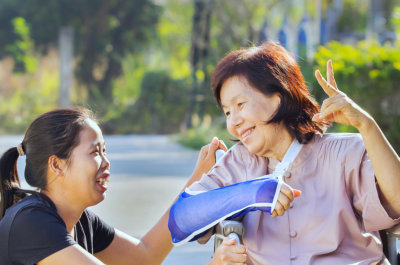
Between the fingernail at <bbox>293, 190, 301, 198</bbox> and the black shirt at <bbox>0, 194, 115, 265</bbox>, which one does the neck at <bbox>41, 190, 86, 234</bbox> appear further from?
the fingernail at <bbox>293, 190, 301, 198</bbox>

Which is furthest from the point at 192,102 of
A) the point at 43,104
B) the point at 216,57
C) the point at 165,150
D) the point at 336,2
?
the point at 43,104

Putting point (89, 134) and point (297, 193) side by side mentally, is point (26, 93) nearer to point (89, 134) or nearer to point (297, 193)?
point (89, 134)

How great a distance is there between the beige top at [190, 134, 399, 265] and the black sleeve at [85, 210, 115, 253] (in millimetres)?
825

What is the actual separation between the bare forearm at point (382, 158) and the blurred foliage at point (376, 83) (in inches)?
308

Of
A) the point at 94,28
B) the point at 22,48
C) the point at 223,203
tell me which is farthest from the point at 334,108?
the point at 22,48

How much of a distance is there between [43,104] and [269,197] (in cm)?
3435

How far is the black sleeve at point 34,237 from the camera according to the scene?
110 inches

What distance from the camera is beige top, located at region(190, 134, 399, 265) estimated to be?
8.82 ft

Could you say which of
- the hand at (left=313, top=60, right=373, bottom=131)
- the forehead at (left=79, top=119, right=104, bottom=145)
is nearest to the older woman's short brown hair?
the hand at (left=313, top=60, right=373, bottom=131)

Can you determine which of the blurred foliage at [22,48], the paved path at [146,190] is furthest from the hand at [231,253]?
the blurred foliage at [22,48]

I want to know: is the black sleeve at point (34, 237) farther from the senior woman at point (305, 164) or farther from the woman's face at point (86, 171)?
the senior woman at point (305, 164)

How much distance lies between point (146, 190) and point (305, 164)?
747 cm

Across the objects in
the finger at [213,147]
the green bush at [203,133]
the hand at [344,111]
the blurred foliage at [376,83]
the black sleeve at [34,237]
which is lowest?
the green bush at [203,133]

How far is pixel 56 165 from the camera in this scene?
9.78ft
